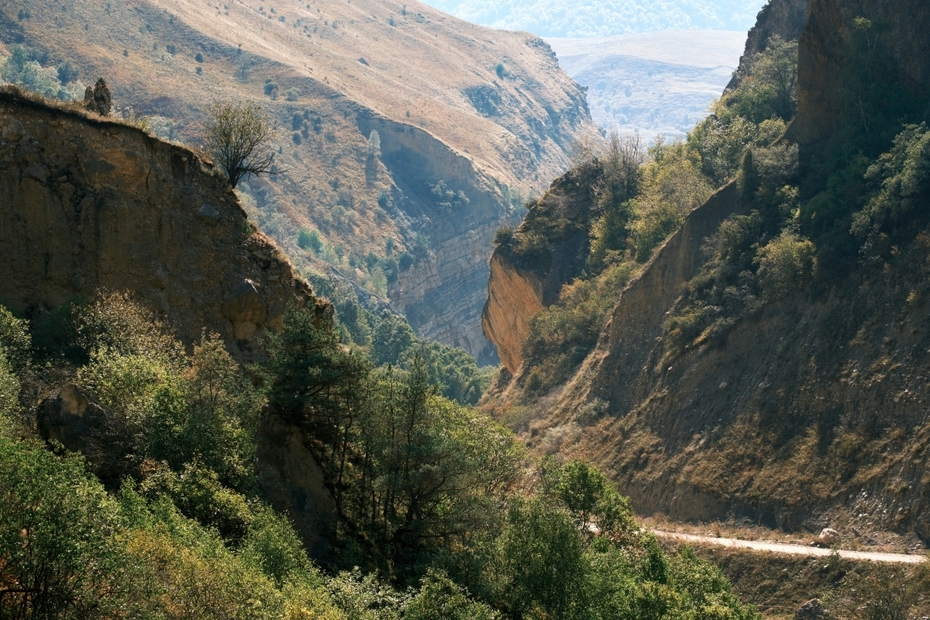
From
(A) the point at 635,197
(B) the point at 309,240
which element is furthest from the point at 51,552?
(B) the point at 309,240

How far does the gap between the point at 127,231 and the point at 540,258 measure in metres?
41.4

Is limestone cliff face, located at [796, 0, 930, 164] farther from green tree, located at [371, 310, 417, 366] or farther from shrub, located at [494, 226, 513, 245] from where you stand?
green tree, located at [371, 310, 417, 366]

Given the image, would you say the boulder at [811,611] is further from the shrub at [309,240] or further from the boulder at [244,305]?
the shrub at [309,240]

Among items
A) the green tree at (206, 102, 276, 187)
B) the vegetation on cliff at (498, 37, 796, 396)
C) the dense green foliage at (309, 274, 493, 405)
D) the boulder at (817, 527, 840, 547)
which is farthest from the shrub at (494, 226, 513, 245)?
the boulder at (817, 527, 840, 547)

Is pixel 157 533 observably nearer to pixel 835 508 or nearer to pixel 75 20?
pixel 835 508

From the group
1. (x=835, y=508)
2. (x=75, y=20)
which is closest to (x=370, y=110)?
(x=75, y=20)

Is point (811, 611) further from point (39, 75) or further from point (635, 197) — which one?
point (39, 75)

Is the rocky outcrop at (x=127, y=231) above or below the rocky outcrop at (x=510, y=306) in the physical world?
above

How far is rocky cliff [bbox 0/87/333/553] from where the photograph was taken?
93.8ft

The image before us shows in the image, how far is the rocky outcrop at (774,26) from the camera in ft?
233

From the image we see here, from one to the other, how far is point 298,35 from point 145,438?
168 m

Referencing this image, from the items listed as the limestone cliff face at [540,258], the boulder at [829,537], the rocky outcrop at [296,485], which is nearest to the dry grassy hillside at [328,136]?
the limestone cliff face at [540,258]

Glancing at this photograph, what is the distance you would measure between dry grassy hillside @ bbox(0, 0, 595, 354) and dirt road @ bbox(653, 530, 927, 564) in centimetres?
8750

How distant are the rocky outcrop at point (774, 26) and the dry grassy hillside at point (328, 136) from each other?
59.6 meters
